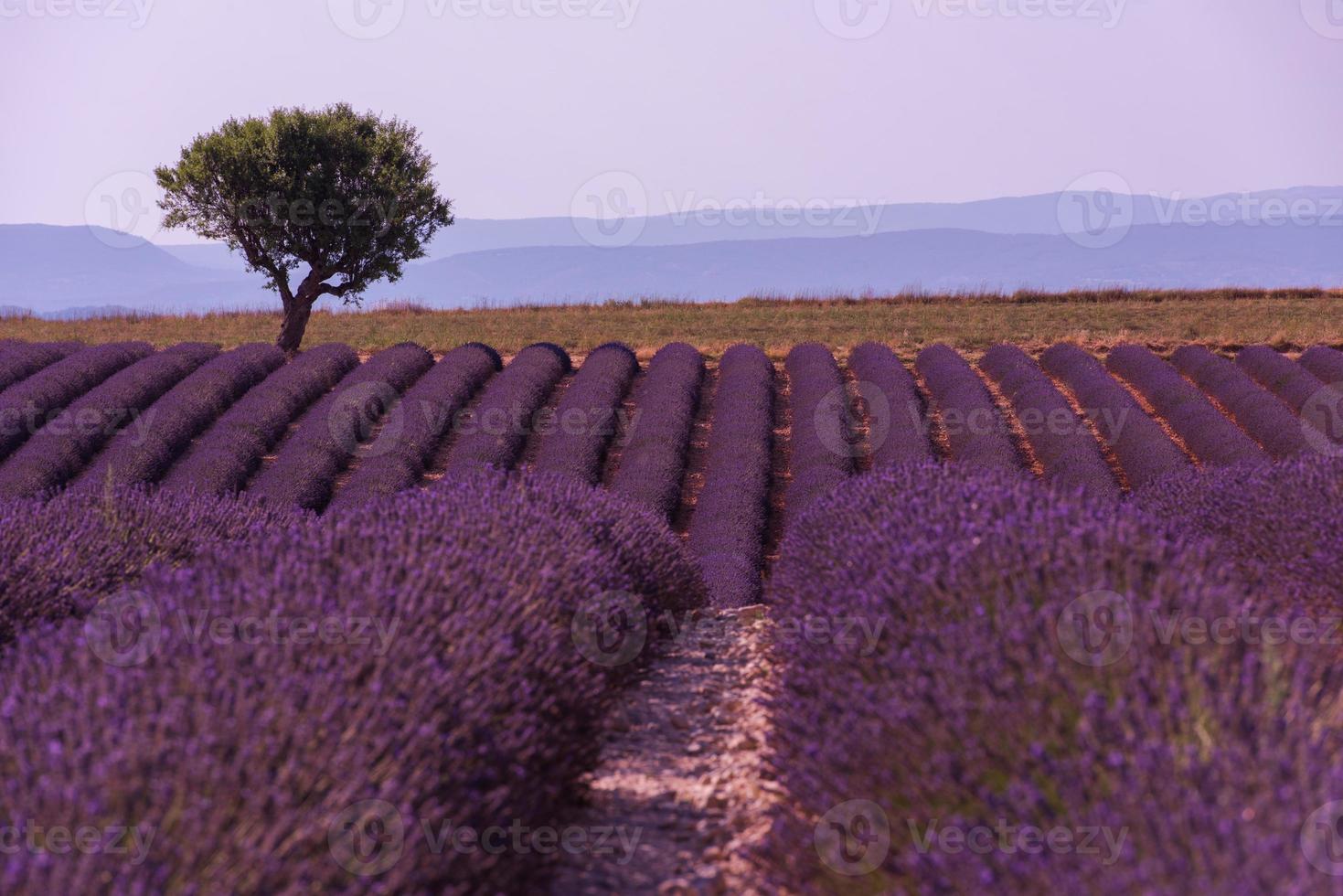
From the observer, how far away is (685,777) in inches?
167

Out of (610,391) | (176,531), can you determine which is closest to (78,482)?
(176,531)

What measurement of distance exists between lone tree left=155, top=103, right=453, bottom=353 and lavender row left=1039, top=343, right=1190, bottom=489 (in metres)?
12.2

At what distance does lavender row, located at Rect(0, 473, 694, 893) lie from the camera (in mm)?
2400

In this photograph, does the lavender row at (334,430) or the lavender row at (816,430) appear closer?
the lavender row at (816,430)

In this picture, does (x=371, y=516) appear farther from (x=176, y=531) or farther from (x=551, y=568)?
(x=176, y=531)

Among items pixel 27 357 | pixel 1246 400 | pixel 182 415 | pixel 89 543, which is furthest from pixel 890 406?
pixel 27 357

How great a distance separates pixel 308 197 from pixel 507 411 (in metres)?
7.61

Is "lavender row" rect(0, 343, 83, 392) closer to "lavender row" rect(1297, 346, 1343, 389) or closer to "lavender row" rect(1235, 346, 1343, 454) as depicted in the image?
"lavender row" rect(1235, 346, 1343, 454)

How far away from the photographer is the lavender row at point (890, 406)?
1319 cm

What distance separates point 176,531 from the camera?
7.00 metres

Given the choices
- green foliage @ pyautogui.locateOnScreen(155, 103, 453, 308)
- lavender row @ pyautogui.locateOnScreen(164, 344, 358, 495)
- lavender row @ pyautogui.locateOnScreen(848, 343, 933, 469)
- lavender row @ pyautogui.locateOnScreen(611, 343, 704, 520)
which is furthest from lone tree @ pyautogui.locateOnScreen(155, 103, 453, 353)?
lavender row @ pyautogui.locateOnScreen(848, 343, 933, 469)

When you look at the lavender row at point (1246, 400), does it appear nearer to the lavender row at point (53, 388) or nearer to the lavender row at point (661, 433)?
the lavender row at point (661, 433)

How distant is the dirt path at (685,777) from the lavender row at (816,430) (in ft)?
14.2

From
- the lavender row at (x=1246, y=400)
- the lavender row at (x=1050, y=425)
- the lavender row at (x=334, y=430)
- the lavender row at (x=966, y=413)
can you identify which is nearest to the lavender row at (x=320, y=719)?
the lavender row at (x=334, y=430)
